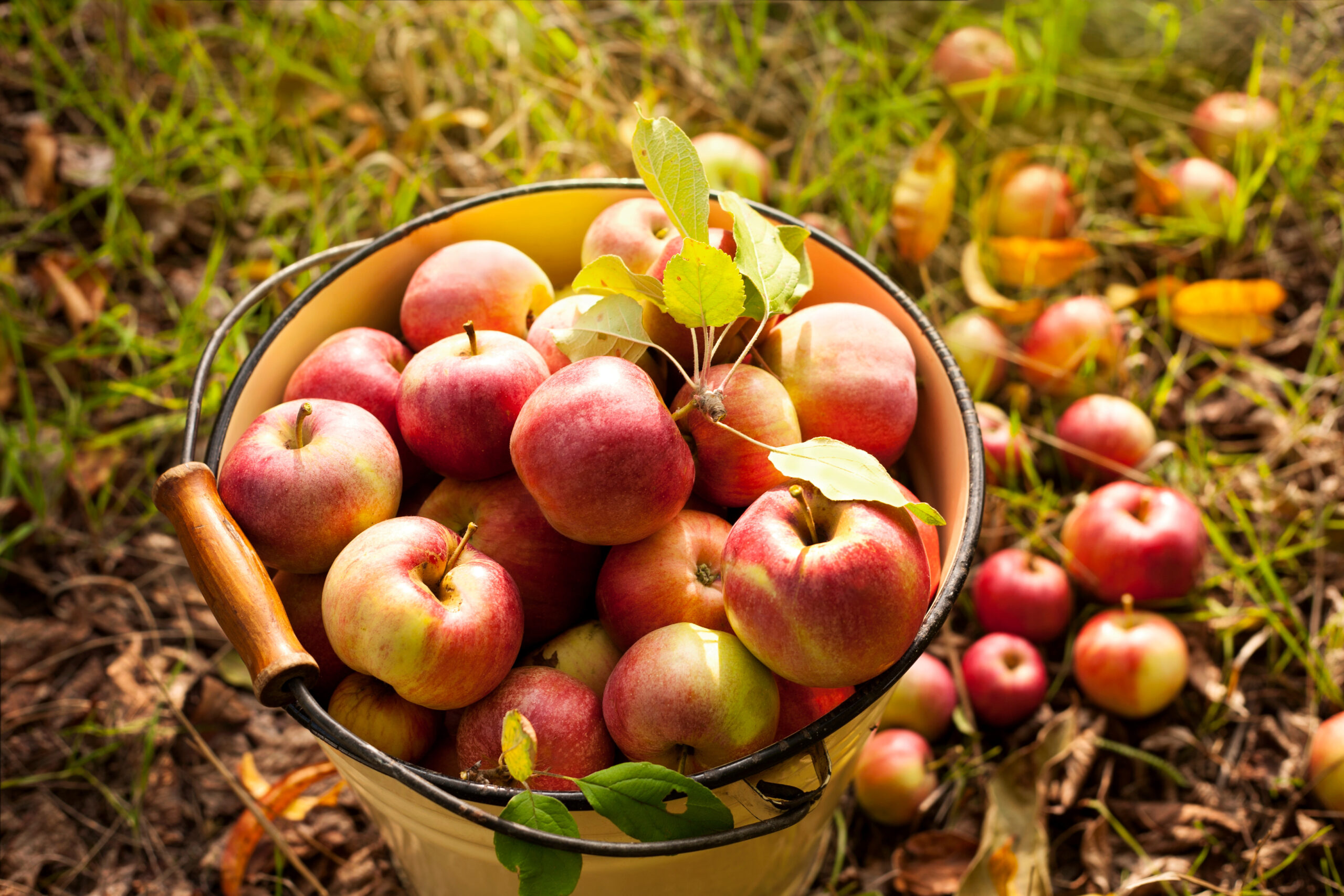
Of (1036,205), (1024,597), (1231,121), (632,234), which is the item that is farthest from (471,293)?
(1231,121)

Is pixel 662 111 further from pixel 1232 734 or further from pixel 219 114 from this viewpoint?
pixel 1232 734

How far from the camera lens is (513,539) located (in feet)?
4.09

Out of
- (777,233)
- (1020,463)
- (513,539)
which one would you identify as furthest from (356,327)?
(1020,463)

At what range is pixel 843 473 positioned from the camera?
1.08 meters

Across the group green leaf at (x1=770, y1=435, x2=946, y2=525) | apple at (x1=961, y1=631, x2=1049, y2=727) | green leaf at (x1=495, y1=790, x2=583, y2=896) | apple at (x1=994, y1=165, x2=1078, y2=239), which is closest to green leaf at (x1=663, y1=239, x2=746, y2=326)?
green leaf at (x1=770, y1=435, x2=946, y2=525)

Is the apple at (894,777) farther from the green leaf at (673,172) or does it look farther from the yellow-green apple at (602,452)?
the green leaf at (673,172)

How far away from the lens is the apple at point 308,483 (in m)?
1.17

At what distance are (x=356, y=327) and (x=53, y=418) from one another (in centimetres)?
110

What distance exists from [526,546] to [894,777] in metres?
0.82

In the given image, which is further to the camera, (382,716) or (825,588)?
(382,716)

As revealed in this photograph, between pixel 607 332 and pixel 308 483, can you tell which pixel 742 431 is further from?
pixel 308 483

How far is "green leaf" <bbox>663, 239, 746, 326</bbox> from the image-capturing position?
1.08 m

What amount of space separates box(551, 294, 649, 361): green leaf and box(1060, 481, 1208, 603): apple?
3.64 ft

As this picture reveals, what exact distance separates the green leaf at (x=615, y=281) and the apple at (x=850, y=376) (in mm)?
218
